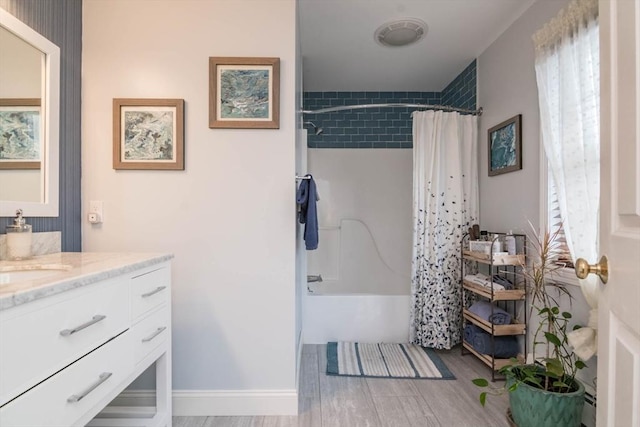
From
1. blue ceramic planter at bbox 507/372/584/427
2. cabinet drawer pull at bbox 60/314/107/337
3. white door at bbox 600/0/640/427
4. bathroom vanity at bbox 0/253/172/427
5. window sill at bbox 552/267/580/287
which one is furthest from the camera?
window sill at bbox 552/267/580/287

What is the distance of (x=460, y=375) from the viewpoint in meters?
2.28

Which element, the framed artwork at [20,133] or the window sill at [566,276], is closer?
the framed artwork at [20,133]

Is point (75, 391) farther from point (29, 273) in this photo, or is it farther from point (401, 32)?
point (401, 32)

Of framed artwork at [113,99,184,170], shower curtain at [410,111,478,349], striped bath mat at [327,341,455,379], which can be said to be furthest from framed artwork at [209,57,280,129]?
striped bath mat at [327,341,455,379]

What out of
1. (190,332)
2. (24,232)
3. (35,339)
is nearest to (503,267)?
(190,332)

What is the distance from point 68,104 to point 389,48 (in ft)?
7.52

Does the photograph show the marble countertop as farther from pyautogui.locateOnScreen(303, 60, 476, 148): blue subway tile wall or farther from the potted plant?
pyautogui.locateOnScreen(303, 60, 476, 148): blue subway tile wall

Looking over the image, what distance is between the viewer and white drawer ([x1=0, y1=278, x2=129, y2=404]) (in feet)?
2.36

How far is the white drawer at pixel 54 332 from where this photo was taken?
718mm

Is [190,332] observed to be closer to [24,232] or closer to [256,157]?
[24,232]

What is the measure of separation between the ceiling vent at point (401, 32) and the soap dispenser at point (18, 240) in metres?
2.45

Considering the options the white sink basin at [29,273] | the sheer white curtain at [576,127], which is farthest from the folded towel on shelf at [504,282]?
the white sink basin at [29,273]

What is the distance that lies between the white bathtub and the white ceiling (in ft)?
6.78

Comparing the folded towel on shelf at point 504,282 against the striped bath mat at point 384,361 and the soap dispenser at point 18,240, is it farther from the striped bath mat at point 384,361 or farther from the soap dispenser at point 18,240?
the soap dispenser at point 18,240
